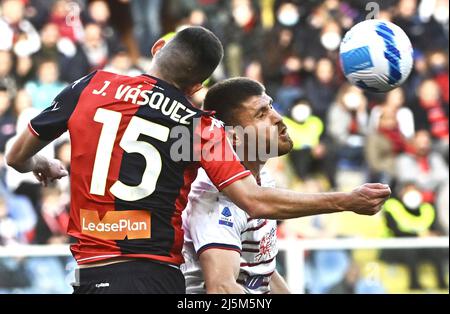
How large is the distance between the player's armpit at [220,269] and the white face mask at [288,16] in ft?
28.6

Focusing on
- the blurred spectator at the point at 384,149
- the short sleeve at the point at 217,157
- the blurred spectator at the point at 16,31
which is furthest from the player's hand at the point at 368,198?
the blurred spectator at the point at 16,31

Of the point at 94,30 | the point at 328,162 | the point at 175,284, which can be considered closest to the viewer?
the point at 175,284

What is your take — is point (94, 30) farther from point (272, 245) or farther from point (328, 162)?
point (272, 245)

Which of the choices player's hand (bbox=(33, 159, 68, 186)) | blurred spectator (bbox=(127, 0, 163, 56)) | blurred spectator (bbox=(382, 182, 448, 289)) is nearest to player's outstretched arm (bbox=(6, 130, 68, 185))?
player's hand (bbox=(33, 159, 68, 186))

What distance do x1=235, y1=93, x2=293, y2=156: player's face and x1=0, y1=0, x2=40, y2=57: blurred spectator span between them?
737 centimetres

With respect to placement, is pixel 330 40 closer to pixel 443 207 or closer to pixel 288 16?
pixel 288 16

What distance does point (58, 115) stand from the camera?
5.59 m

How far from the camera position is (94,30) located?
43.8ft

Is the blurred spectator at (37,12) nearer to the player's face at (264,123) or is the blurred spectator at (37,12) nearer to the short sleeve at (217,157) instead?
the player's face at (264,123)

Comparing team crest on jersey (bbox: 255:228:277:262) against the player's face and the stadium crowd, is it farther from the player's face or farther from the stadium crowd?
the stadium crowd

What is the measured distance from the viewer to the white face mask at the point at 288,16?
14.0 meters

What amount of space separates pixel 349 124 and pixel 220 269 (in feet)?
24.6
